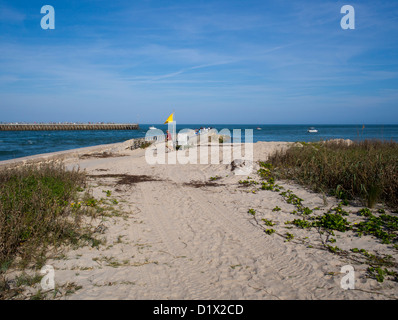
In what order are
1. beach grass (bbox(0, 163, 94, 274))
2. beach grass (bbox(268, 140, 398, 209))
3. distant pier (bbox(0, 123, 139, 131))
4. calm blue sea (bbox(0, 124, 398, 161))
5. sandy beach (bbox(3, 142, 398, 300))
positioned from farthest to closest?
1. distant pier (bbox(0, 123, 139, 131))
2. calm blue sea (bbox(0, 124, 398, 161))
3. beach grass (bbox(268, 140, 398, 209))
4. beach grass (bbox(0, 163, 94, 274))
5. sandy beach (bbox(3, 142, 398, 300))

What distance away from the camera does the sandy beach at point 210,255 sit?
3457 millimetres

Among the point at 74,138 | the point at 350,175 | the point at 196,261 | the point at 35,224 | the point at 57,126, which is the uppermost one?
the point at 57,126

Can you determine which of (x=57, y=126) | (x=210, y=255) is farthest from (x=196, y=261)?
(x=57, y=126)

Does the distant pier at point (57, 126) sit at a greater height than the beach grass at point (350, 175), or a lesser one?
greater

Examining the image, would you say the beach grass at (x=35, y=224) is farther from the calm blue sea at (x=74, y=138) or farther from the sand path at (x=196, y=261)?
the calm blue sea at (x=74, y=138)

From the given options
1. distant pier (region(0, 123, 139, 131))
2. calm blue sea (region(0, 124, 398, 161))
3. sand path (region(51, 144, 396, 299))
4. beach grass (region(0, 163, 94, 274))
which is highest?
Answer: distant pier (region(0, 123, 139, 131))

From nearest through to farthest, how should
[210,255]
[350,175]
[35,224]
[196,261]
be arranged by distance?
[35,224], [196,261], [210,255], [350,175]

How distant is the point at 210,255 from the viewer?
14.8ft

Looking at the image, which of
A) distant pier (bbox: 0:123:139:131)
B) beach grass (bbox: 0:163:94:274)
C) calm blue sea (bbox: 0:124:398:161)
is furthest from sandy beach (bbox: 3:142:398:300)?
distant pier (bbox: 0:123:139:131)

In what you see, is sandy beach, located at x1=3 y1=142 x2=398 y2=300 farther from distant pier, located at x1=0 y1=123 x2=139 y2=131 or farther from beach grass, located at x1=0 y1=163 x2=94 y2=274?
distant pier, located at x1=0 y1=123 x2=139 y2=131

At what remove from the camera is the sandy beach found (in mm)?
3457

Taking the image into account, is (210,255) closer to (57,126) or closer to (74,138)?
(74,138)

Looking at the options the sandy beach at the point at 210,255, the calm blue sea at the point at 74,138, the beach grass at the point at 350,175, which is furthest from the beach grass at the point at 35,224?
the calm blue sea at the point at 74,138

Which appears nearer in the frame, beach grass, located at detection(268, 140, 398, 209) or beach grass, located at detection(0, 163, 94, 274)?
beach grass, located at detection(0, 163, 94, 274)
